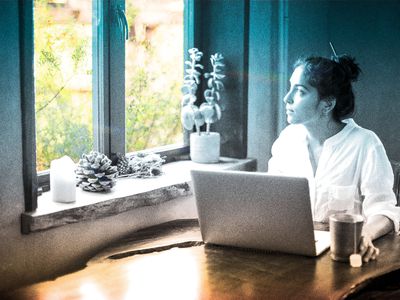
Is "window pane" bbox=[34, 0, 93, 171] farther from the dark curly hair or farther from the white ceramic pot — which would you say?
the dark curly hair

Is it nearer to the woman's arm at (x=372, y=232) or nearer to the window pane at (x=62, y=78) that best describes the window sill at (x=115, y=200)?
the window pane at (x=62, y=78)

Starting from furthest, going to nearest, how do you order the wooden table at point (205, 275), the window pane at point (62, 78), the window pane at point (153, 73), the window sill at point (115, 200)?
the window pane at point (153, 73)
the window pane at point (62, 78)
the window sill at point (115, 200)
the wooden table at point (205, 275)

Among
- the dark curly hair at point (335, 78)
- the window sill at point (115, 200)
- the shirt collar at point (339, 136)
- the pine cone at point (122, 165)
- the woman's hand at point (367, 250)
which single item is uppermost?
the dark curly hair at point (335, 78)

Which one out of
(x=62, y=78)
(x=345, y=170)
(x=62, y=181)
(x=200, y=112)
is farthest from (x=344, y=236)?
(x=200, y=112)

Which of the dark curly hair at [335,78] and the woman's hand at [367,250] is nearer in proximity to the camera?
the woman's hand at [367,250]

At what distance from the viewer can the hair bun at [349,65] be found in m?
3.03

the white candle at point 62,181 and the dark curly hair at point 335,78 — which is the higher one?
the dark curly hair at point 335,78

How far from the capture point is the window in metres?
2.72

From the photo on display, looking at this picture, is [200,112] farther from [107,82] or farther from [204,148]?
[107,82]

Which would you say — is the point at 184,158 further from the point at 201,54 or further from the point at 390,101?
the point at 390,101

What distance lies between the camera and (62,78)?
9.13ft

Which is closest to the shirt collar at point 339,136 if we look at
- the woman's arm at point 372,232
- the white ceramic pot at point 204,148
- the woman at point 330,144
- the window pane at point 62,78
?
the woman at point 330,144

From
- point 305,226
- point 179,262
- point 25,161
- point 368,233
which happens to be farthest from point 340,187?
point 25,161

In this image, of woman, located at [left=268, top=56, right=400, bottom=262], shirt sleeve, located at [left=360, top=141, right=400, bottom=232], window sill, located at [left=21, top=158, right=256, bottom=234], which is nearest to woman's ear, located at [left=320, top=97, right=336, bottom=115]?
woman, located at [left=268, top=56, right=400, bottom=262]
